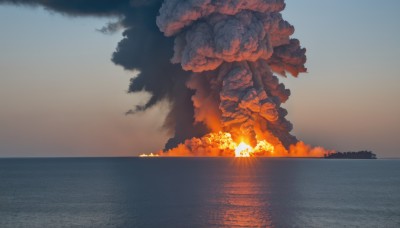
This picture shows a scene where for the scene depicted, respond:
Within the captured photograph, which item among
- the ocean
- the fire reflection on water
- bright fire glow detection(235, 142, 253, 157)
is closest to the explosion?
bright fire glow detection(235, 142, 253, 157)

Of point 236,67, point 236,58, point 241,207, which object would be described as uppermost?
point 236,58

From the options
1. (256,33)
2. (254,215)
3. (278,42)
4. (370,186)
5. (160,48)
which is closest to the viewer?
(254,215)

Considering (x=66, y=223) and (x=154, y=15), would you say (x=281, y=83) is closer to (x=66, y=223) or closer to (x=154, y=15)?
(x=154, y=15)

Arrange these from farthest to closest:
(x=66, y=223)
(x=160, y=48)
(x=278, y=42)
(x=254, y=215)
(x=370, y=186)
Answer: (x=160, y=48), (x=278, y=42), (x=370, y=186), (x=254, y=215), (x=66, y=223)

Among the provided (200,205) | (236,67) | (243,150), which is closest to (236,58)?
(236,67)

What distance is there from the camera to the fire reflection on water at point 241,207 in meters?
44.7

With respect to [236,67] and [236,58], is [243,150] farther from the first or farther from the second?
[236,58]

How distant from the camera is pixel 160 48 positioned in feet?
472

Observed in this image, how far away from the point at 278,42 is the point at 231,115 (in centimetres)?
2253

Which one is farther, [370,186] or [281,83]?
[281,83]

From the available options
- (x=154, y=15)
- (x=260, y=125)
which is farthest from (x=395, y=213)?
(x=154, y=15)

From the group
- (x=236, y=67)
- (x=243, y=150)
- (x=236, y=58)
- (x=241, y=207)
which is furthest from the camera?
(x=243, y=150)

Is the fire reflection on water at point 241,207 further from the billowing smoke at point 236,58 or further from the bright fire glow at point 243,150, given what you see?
the bright fire glow at point 243,150

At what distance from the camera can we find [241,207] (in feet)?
174
